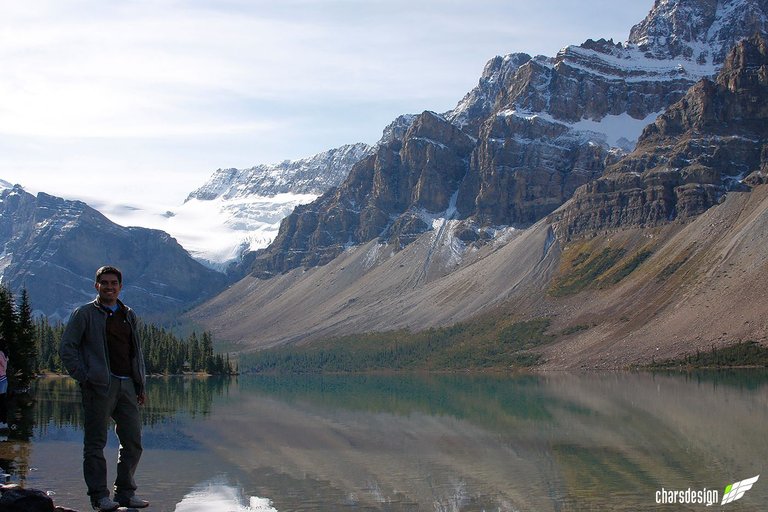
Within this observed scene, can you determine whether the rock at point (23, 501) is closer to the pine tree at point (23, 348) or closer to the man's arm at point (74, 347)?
the man's arm at point (74, 347)

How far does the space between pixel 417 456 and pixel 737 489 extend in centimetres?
1840

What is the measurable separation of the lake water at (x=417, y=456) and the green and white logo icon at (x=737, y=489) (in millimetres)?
384

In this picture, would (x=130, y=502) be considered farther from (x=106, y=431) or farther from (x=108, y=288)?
(x=108, y=288)

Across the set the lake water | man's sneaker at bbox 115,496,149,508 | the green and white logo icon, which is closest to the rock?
man's sneaker at bbox 115,496,149,508

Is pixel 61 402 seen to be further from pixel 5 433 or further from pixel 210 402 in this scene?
pixel 5 433

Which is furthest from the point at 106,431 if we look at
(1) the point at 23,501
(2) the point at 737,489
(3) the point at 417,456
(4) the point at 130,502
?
(3) the point at 417,456

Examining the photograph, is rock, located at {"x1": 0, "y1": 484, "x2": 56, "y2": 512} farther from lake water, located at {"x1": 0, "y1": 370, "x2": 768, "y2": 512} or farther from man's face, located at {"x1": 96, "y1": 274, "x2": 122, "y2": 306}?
lake water, located at {"x1": 0, "y1": 370, "x2": 768, "y2": 512}

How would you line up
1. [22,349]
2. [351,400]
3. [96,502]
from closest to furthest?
[96,502]
[22,349]
[351,400]

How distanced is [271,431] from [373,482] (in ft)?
90.9

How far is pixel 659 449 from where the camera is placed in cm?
5503

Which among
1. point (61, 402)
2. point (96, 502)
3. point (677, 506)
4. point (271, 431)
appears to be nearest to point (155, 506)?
point (96, 502)

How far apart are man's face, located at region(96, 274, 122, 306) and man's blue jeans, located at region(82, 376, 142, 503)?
1766 mm

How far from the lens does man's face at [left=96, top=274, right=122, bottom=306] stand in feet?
70.5

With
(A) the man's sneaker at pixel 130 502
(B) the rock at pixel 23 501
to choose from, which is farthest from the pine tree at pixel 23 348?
(B) the rock at pixel 23 501
